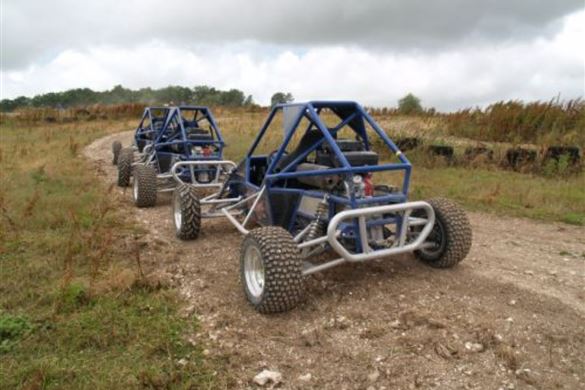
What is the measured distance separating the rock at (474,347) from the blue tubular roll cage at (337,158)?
1.09 metres

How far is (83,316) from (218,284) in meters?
1.13

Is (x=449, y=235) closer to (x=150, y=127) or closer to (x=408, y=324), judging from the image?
(x=408, y=324)

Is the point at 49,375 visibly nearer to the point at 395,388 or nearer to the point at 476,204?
the point at 395,388

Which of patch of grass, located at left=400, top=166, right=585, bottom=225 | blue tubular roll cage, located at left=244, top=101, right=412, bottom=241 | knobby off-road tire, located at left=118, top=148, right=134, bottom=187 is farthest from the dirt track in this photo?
knobby off-road tire, located at left=118, top=148, right=134, bottom=187

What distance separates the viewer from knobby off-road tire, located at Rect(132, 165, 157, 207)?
715 cm

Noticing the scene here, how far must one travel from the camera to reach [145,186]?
714 centimetres

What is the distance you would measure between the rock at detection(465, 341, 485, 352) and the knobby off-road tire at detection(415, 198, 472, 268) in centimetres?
115

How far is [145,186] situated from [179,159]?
43.0 inches

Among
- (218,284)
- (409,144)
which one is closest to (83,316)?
(218,284)

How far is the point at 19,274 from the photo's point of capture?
4.34 meters

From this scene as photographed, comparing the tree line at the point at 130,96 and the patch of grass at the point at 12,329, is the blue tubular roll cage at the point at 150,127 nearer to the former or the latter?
the patch of grass at the point at 12,329

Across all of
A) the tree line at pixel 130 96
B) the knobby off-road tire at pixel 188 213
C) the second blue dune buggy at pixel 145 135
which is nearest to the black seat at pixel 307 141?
the knobby off-road tire at pixel 188 213

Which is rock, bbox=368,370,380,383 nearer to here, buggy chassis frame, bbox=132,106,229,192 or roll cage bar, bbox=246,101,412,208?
roll cage bar, bbox=246,101,412,208

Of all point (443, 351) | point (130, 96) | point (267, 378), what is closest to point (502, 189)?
point (443, 351)
